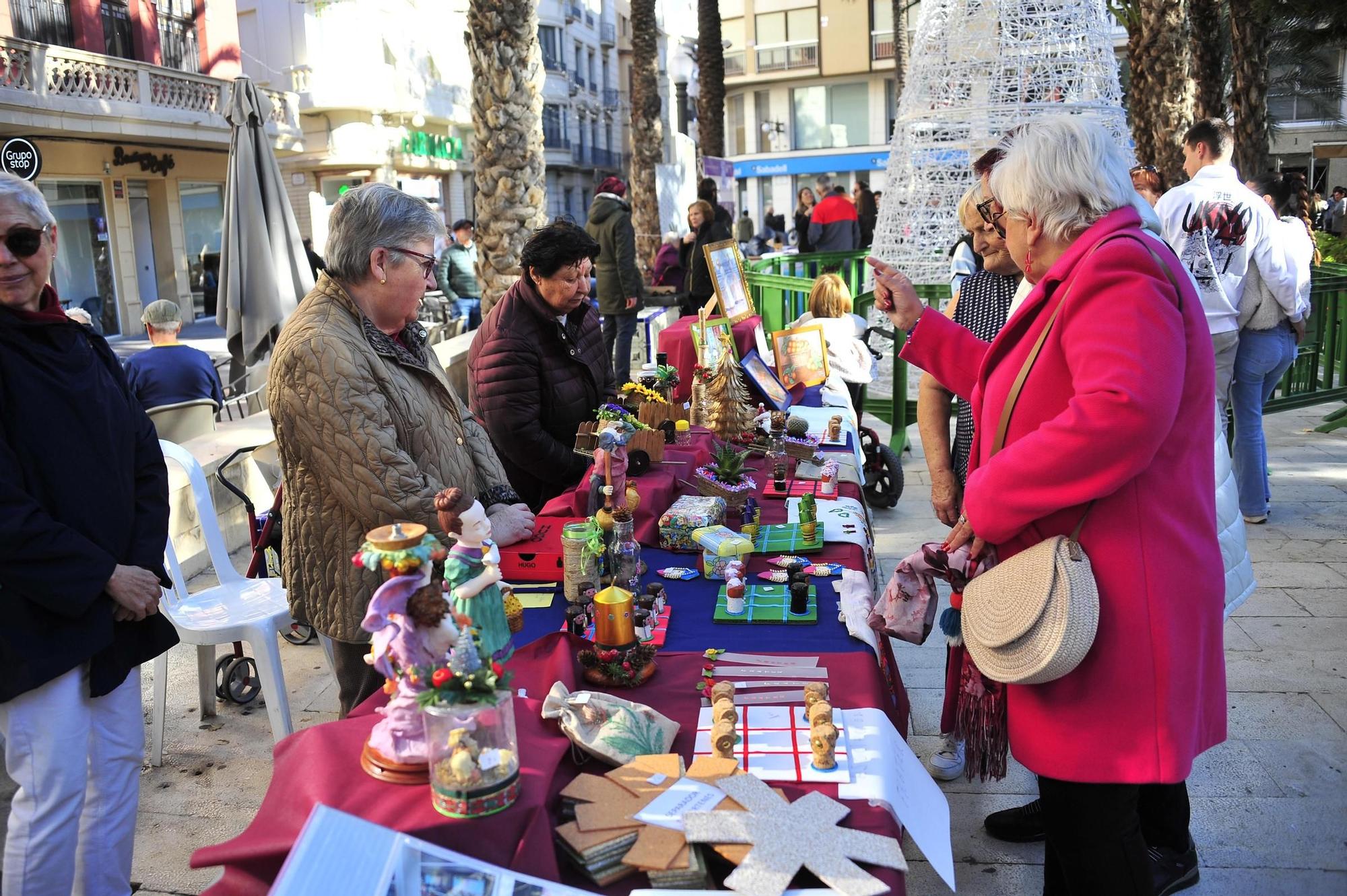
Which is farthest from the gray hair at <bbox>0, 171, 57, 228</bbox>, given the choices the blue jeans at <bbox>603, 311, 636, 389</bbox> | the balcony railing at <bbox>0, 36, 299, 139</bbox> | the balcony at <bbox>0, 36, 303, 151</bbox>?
the balcony at <bbox>0, 36, 303, 151</bbox>

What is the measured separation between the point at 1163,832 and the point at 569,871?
1.88 meters

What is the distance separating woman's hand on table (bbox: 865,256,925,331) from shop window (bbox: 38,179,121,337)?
63.1 feet

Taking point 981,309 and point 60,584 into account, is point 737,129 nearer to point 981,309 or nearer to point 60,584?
point 981,309

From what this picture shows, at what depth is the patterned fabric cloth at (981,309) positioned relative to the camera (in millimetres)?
3354

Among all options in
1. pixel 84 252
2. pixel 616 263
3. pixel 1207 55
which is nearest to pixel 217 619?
pixel 616 263

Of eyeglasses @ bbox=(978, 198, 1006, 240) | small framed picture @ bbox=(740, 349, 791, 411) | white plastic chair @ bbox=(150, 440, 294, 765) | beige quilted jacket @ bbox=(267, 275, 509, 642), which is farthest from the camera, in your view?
small framed picture @ bbox=(740, 349, 791, 411)

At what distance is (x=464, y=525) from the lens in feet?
6.34

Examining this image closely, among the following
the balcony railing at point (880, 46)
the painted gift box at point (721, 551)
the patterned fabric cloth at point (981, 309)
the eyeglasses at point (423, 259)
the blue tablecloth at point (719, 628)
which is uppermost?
the balcony railing at point (880, 46)

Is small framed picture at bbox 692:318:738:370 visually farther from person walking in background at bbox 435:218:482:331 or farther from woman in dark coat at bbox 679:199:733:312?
person walking in background at bbox 435:218:482:331

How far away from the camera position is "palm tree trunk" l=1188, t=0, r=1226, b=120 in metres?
12.4

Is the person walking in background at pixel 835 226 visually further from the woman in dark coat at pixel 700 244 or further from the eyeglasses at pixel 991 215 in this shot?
the eyeglasses at pixel 991 215

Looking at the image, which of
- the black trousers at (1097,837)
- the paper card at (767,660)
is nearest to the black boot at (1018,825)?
the black trousers at (1097,837)

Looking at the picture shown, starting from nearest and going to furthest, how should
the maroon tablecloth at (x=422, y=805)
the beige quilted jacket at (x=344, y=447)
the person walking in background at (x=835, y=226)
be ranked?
the maroon tablecloth at (x=422, y=805)
the beige quilted jacket at (x=344, y=447)
the person walking in background at (x=835, y=226)

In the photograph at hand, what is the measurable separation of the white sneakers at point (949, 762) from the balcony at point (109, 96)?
595 inches
